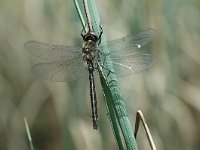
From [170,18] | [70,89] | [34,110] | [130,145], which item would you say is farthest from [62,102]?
[130,145]

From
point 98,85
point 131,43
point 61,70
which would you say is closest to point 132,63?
point 131,43

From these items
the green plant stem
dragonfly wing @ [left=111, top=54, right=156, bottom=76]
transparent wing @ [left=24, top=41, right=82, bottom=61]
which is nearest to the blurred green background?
transparent wing @ [left=24, top=41, right=82, bottom=61]

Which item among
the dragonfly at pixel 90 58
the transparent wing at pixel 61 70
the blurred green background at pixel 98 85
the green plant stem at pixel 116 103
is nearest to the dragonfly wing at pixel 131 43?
the dragonfly at pixel 90 58

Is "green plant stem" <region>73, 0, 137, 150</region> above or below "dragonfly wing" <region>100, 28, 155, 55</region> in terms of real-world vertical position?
below

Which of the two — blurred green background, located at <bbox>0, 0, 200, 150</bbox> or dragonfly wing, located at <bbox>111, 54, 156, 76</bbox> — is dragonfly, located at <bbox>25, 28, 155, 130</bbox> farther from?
blurred green background, located at <bbox>0, 0, 200, 150</bbox>

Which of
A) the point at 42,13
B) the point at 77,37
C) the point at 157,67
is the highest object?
the point at 42,13

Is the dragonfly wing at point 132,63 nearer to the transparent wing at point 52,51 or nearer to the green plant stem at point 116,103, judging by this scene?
the transparent wing at point 52,51

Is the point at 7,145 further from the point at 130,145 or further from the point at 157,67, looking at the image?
the point at 130,145

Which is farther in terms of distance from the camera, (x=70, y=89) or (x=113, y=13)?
(x=113, y=13)
